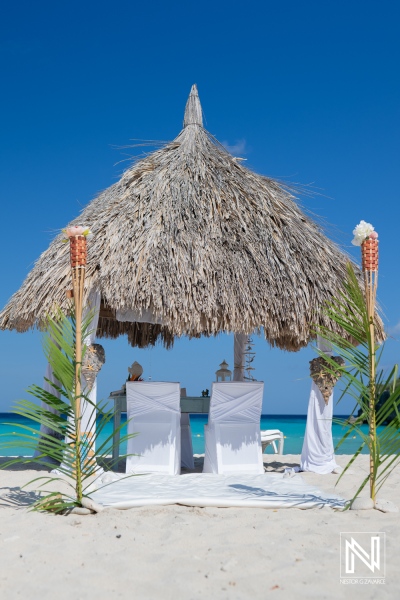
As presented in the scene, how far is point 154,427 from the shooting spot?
5828 mm

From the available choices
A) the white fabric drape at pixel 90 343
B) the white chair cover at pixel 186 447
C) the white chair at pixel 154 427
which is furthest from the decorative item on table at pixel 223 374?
the white fabric drape at pixel 90 343

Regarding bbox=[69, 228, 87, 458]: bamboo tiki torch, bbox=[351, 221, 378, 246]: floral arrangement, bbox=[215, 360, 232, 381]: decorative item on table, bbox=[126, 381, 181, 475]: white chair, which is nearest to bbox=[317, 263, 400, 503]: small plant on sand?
bbox=[351, 221, 378, 246]: floral arrangement

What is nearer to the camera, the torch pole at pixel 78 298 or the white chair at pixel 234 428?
the torch pole at pixel 78 298

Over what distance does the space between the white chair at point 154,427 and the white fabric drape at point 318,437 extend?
141cm

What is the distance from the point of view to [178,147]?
7.38m

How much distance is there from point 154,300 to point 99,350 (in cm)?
81

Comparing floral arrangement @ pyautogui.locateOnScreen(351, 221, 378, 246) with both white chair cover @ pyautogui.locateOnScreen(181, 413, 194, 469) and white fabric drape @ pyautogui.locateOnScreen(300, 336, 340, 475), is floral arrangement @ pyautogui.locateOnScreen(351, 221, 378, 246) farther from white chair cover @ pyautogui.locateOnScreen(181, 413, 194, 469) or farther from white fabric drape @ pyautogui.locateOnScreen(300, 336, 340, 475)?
white chair cover @ pyautogui.locateOnScreen(181, 413, 194, 469)

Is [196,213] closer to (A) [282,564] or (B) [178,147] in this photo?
(B) [178,147]

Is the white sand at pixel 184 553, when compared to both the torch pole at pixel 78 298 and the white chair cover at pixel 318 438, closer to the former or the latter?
the torch pole at pixel 78 298

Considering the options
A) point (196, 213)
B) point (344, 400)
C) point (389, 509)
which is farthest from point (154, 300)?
point (389, 509)

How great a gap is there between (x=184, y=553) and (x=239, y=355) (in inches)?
205

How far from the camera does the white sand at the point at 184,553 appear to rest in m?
2.70

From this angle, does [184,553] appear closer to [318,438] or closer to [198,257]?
[198,257]

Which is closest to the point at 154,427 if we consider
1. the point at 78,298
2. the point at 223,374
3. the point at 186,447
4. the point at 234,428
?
the point at 234,428
